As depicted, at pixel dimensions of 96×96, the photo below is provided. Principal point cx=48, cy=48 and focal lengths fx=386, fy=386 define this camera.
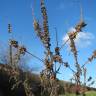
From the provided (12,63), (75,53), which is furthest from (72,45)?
(12,63)

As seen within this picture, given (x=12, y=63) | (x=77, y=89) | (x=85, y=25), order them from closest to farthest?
(x=85, y=25) < (x=77, y=89) < (x=12, y=63)

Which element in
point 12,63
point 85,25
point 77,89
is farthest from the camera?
point 12,63

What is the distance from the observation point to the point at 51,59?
439 centimetres

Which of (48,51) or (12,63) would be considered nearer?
(48,51)

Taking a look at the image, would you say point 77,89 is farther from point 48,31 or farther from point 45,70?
point 48,31

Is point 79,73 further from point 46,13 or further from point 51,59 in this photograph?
point 46,13

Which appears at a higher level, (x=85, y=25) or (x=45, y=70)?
(x=85, y=25)

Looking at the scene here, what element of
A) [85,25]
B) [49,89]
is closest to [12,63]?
[49,89]

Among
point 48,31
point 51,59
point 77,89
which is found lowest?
point 77,89

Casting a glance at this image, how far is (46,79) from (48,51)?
0.32 m

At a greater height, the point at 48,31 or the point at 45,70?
the point at 48,31

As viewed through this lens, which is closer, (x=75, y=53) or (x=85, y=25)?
(x=85, y=25)

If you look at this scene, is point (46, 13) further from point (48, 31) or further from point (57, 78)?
point (57, 78)

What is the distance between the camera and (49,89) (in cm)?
447
